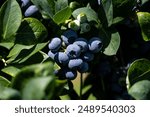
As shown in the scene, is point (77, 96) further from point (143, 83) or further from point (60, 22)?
point (143, 83)

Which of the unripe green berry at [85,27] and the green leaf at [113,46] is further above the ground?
the unripe green berry at [85,27]

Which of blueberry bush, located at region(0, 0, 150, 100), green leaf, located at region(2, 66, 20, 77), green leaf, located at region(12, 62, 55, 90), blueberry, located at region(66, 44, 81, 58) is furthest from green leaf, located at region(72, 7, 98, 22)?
green leaf, located at region(12, 62, 55, 90)

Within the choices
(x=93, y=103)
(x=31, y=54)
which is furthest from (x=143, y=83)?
(x=31, y=54)

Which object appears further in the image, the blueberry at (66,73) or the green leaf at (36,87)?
the blueberry at (66,73)

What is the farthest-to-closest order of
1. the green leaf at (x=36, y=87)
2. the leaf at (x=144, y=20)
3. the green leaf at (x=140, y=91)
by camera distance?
the leaf at (x=144, y=20), the green leaf at (x=140, y=91), the green leaf at (x=36, y=87)

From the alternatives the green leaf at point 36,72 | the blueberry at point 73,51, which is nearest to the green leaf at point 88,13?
the blueberry at point 73,51

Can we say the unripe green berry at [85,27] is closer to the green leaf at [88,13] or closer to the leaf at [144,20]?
the green leaf at [88,13]

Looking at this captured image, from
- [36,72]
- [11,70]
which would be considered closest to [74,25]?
[11,70]
